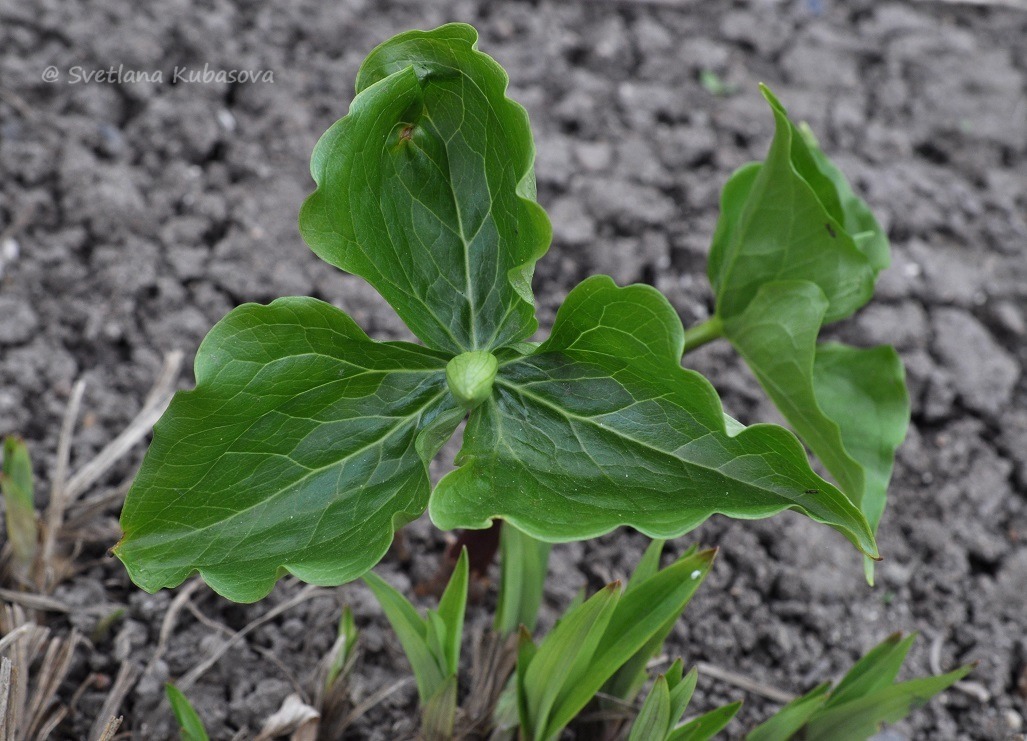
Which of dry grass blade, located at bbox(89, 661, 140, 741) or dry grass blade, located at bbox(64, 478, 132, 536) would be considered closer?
dry grass blade, located at bbox(89, 661, 140, 741)

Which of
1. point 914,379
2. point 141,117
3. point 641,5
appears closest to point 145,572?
point 141,117

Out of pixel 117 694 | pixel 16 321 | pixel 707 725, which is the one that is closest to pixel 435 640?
pixel 707 725

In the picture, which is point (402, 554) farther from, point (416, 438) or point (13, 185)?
point (13, 185)

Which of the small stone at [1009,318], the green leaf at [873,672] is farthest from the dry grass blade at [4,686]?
the small stone at [1009,318]

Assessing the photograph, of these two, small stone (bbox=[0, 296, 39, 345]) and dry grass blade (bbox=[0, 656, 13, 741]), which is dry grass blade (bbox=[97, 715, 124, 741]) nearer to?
dry grass blade (bbox=[0, 656, 13, 741])

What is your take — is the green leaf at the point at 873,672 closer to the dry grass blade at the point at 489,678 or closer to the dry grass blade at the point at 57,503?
the dry grass blade at the point at 489,678

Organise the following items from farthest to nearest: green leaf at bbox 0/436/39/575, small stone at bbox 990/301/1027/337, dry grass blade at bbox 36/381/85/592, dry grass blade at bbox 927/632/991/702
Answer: small stone at bbox 990/301/1027/337, dry grass blade at bbox 927/632/991/702, dry grass blade at bbox 36/381/85/592, green leaf at bbox 0/436/39/575

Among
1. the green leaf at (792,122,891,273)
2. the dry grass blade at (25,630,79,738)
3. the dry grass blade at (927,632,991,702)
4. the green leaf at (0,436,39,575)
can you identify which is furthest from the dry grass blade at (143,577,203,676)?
the dry grass blade at (927,632,991,702)
